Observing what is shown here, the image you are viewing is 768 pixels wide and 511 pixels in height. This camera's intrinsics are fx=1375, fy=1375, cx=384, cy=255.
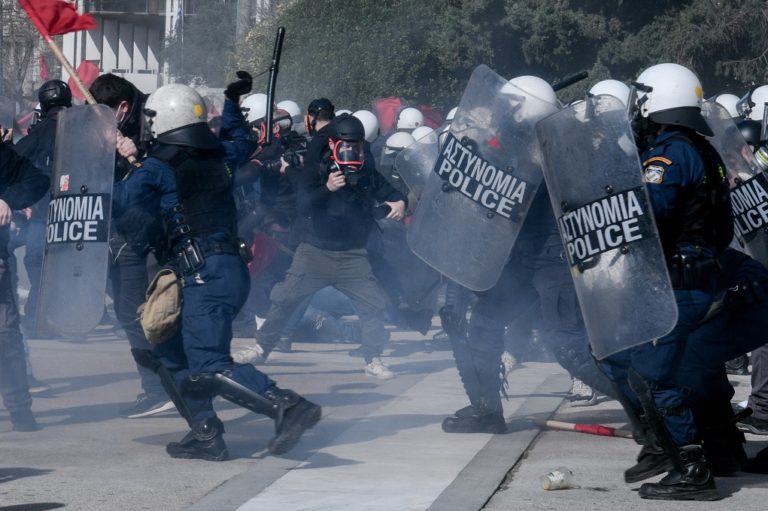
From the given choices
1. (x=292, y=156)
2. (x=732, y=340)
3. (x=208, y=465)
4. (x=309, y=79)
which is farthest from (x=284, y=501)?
(x=309, y=79)

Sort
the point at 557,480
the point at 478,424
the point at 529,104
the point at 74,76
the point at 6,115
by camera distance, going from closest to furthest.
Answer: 1. the point at 557,480
2. the point at 529,104
3. the point at 478,424
4. the point at 74,76
5. the point at 6,115

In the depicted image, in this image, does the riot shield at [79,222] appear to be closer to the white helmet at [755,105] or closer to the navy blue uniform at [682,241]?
the navy blue uniform at [682,241]

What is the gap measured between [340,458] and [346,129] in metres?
3.20

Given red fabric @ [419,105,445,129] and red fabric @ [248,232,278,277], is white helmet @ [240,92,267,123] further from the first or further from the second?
red fabric @ [419,105,445,129]

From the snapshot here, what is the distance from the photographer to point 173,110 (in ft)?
20.5

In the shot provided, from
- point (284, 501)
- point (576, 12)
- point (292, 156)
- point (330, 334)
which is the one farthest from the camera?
point (576, 12)

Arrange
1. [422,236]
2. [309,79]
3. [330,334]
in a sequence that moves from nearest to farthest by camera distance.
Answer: [422,236] → [330,334] → [309,79]

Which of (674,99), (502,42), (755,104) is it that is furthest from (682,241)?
(502,42)

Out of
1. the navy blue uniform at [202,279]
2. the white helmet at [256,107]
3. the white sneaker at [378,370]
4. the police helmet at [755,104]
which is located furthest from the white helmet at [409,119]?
the navy blue uniform at [202,279]

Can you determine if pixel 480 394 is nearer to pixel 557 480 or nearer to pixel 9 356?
pixel 557 480

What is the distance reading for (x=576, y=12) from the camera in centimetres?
2892

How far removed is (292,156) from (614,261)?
494cm

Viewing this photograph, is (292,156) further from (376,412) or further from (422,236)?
(422,236)

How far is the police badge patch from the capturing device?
5.38 metres
